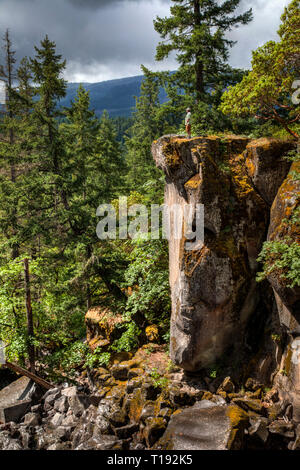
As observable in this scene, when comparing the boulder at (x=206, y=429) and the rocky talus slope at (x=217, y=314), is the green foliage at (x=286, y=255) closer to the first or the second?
the rocky talus slope at (x=217, y=314)

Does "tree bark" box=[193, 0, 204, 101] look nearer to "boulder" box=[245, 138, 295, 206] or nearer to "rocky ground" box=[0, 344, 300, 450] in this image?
"boulder" box=[245, 138, 295, 206]

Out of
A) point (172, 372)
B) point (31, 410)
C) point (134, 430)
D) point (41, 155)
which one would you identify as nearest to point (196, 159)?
point (172, 372)

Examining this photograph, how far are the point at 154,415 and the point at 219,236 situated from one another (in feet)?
18.3

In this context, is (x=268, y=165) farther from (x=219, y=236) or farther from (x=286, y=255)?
(x=286, y=255)

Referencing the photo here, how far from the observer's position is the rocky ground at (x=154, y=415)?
662 cm

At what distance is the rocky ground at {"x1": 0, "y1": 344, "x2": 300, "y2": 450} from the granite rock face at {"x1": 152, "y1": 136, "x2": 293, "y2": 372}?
113 centimetres

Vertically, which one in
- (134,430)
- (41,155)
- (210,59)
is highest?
(210,59)

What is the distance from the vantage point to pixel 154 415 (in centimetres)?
790

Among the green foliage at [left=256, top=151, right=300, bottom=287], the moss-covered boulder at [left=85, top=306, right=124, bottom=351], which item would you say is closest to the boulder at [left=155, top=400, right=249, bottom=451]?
the green foliage at [left=256, top=151, right=300, bottom=287]

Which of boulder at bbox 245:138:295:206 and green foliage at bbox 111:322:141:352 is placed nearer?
boulder at bbox 245:138:295:206

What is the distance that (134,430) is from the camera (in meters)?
8.06

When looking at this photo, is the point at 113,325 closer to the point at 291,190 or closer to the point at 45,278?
the point at 45,278

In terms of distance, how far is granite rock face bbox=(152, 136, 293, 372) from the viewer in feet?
27.4
